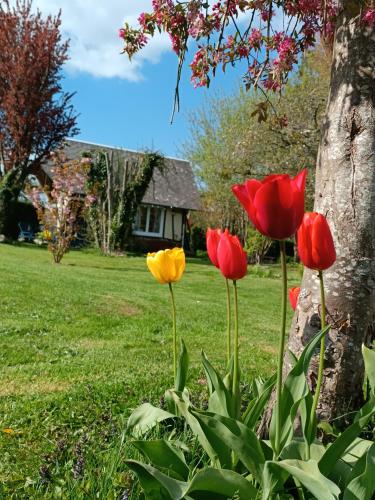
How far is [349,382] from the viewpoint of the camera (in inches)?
88.2

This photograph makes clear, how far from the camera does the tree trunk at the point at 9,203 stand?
21312 mm

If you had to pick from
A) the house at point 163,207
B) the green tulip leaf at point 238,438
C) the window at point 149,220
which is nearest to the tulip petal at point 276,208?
the green tulip leaf at point 238,438

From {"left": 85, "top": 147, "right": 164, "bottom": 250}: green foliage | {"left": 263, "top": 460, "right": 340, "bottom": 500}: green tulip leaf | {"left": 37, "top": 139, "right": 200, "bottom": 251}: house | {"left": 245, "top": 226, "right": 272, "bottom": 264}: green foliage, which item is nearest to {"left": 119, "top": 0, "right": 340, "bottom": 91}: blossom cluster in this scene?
{"left": 263, "top": 460, "right": 340, "bottom": 500}: green tulip leaf

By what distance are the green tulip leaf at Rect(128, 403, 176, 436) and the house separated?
2438cm

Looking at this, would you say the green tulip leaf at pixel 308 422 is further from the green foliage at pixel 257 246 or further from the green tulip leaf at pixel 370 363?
the green foliage at pixel 257 246

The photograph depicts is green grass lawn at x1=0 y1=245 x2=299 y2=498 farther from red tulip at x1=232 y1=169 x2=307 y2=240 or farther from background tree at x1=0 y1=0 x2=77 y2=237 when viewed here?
background tree at x1=0 y1=0 x2=77 y2=237

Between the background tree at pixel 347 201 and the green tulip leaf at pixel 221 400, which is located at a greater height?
the background tree at pixel 347 201

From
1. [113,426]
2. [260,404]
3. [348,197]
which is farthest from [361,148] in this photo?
[113,426]

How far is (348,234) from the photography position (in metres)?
2.27

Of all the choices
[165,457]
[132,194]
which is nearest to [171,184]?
[132,194]

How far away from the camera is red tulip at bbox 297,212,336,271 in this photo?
62.9 inches

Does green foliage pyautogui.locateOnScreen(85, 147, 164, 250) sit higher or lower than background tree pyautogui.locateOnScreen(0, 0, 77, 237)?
lower

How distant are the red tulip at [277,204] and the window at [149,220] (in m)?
26.4

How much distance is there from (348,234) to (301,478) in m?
1.22
